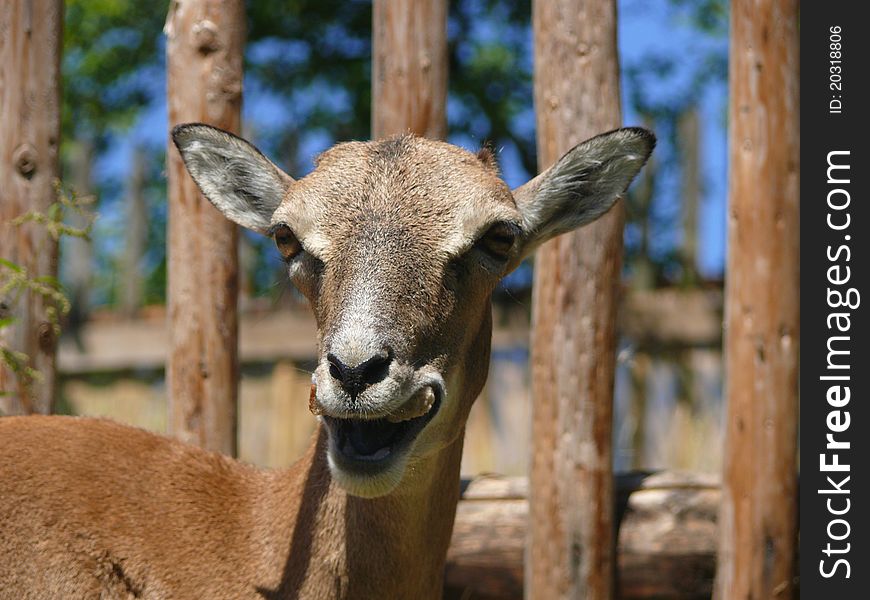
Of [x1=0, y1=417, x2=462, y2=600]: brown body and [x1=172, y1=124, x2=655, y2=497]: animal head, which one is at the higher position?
[x1=172, y1=124, x2=655, y2=497]: animal head

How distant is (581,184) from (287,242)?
4.40ft

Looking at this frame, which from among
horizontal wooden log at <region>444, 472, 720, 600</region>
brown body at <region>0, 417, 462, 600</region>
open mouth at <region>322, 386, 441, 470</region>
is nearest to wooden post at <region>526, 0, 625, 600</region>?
horizontal wooden log at <region>444, 472, 720, 600</region>

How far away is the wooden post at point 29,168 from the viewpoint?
6.52 m

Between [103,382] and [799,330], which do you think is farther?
[103,382]

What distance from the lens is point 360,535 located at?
4.52 meters

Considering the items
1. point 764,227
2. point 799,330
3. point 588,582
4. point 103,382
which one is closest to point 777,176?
point 764,227

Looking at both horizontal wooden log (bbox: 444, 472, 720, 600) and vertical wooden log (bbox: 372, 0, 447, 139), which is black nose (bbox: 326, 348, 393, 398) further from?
horizontal wooden log (bbox: 444, 472, 720, 600)

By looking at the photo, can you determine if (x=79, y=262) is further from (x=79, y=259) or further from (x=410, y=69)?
(x=410, y=69)

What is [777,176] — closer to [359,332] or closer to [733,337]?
[733,337]

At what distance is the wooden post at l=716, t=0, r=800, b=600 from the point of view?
6613 millimetres

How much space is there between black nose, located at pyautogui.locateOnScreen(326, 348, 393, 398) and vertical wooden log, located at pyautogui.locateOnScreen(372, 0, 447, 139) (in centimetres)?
328

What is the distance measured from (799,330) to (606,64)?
1.93 meters

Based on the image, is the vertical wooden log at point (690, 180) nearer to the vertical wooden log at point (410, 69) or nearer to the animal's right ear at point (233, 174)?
the vertical wooden log at point (410, 69)

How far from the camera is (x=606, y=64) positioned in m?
6.85
